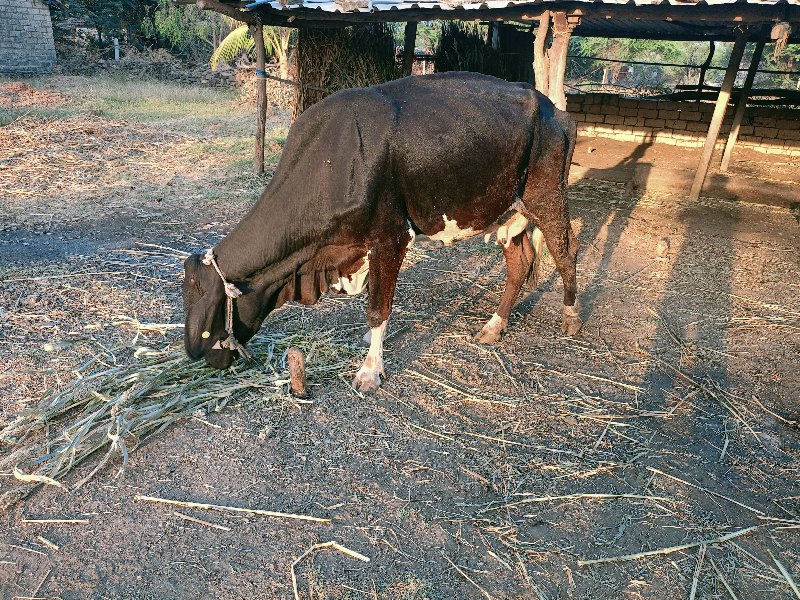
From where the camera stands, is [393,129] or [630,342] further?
[630,342]

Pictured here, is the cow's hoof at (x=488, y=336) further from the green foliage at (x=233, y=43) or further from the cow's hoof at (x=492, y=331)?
the green foliage at (x=233, y=43)

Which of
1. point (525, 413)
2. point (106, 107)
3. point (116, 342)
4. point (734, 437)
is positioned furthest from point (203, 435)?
point (106, 107)

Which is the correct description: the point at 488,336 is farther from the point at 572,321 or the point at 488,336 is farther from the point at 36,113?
the point at 36,113

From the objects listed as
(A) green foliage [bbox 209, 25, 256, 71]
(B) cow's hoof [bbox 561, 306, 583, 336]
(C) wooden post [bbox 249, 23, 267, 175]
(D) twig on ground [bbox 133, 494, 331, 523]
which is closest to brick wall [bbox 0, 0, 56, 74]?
(A) green foliage [bbox 209, 25, 256, 71]

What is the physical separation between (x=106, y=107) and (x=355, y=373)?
1252 centimetres

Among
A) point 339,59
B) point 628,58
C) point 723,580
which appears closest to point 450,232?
point 723,580

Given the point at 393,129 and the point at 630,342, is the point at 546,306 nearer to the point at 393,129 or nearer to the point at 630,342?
the point at 630,342

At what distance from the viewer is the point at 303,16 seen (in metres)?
7.44

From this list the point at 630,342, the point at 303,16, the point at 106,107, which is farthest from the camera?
the point at 106,107

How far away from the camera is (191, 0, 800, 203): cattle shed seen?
563 centimetres

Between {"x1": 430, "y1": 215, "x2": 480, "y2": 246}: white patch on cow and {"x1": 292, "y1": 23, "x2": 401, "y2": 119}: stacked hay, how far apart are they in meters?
6.01

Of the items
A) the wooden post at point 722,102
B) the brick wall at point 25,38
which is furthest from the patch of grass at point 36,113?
the wooden post at point 722,102

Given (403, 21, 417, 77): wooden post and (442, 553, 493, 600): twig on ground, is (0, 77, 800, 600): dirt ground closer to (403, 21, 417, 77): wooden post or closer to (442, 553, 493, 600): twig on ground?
(442, 553, 493, 600): twig on ground

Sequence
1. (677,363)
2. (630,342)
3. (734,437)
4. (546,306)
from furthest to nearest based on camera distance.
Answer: (546,306) < (630,342) < (677,363) < (734,437)
